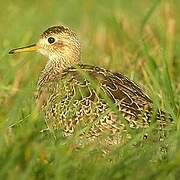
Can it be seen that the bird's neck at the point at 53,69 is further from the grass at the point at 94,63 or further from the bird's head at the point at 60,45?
the grass at the point at 94,63

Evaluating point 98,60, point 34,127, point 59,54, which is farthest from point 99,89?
point 98,60

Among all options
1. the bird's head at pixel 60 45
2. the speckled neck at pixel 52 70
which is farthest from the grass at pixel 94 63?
the bird's head at pixel 60 45

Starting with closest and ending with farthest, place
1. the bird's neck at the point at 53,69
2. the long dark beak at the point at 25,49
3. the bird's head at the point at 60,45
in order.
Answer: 1. the bird's neck at the point at 53,69
2. the long dark beak at the point at 25,49
3. the bird's head at the point at 60,45

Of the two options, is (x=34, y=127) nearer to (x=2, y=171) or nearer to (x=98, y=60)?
(x=2, y=171)

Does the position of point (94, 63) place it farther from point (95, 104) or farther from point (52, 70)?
point (95, 104)

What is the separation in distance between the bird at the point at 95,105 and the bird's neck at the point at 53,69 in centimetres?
11

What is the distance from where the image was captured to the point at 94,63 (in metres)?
9.66

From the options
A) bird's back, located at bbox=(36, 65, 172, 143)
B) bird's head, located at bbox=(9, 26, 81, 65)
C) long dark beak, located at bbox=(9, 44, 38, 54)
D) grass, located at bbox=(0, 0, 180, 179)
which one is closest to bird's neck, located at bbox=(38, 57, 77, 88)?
bird's head, located at bbox=(9, 26, 81, 65)

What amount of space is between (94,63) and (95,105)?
2.64 metres

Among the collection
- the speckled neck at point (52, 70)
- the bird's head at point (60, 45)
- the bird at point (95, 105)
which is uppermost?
the bird's head at point (60, 45)

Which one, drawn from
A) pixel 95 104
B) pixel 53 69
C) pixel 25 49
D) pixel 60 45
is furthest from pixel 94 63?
pixel 95 104

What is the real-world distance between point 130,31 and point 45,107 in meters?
3.89

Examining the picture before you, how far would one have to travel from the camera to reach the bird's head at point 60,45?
346 inches

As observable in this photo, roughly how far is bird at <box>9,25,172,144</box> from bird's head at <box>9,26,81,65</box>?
0.57 m
